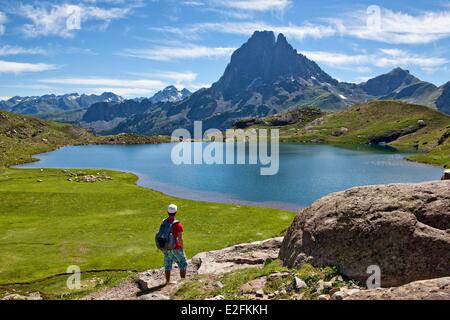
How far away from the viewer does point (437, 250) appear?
20.7 metres

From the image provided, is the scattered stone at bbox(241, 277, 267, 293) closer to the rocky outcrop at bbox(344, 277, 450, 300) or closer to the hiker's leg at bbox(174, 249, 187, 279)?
the hiker's leg at bbox(174, 249, 187, 279)

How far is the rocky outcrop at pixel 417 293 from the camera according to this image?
15.0 m

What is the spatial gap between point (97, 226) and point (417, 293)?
54.8m

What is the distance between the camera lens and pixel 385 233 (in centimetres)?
2186

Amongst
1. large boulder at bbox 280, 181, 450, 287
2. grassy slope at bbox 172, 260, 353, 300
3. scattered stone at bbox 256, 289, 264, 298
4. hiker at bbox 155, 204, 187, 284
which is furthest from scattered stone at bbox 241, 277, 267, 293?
hiker at bbox 155, 204, 187, 284

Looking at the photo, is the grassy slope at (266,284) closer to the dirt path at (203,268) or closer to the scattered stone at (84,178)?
the dirt path at (203,268)

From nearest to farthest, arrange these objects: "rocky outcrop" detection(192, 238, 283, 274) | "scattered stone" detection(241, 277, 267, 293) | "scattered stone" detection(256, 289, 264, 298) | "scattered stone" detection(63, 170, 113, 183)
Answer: "scattered stone" detection(256, 289, 264, 298) < "scattered stone" detection(241, 277, 267, 293) < "rocky outcrop" detection(192, 238, 283, 274) < "scattered stone" detection(63, 170, 113, 183)

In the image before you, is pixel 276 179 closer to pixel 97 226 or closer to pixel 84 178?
pixel 84 178

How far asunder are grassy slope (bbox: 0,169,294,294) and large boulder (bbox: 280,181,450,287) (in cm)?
2588

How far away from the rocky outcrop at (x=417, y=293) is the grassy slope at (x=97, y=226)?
31.7 meters

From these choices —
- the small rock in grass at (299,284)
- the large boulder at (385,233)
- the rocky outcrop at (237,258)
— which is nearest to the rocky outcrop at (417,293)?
the small rock in grass at (299,284)

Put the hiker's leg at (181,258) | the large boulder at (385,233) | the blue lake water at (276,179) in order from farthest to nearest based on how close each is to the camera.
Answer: the blue lake water at (276,179)
the hiker's leg at (181,258)
the large boulder at (385,233)

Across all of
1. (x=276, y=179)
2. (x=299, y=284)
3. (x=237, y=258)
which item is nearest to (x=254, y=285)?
(x=299, y=284)

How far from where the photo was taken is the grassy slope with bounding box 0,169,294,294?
154 feet
